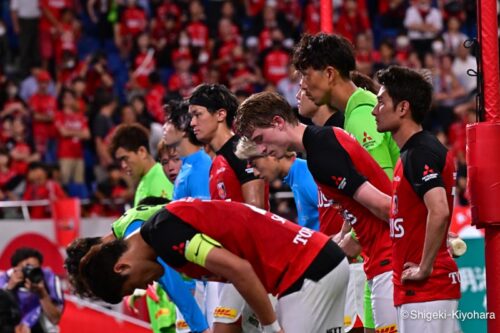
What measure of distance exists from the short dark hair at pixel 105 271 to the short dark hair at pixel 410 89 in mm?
1917

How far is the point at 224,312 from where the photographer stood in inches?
331

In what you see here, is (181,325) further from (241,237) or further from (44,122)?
(44,122)

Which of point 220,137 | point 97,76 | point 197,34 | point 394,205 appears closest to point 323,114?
point 220,137

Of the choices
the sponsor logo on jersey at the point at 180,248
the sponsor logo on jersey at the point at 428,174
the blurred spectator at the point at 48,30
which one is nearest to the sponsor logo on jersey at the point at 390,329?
the sponsor logo on jersey at the point at 428,174

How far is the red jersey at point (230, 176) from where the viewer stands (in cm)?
868

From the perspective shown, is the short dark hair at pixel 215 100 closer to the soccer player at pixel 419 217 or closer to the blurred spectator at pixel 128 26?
the soccer player at pixel 419 217

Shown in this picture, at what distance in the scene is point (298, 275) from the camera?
6539 millimetres

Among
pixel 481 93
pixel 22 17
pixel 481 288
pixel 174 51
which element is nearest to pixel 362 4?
pixel 174 51

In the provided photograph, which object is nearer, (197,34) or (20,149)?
(20,149)

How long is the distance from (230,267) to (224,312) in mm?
2303

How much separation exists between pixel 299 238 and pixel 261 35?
16.1 m

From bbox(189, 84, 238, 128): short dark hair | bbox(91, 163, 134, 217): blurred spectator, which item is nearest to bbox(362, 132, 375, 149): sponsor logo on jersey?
bbox(189, 84, 238, 128): short dark hair

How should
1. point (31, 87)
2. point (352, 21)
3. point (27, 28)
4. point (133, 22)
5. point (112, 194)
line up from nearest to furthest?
point (112, 194)
point (31, 87)
point (27, 28)
point (133, 22)
point (352, 21)

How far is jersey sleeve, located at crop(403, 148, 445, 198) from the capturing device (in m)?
6.85
